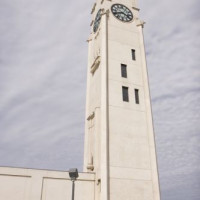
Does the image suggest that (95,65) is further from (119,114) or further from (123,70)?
(119,114)

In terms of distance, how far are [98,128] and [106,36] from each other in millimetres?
14158

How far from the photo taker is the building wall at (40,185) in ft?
82.7

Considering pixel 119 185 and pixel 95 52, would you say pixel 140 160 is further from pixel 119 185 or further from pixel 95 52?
pixel 95 52

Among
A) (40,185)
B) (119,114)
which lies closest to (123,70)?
(119,114)

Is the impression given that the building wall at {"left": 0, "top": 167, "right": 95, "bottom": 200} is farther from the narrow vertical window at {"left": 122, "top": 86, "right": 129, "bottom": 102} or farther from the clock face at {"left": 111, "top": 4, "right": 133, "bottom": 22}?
the clock face at {"left": 111, "top": 4, "right": 133, "bottom": 22}

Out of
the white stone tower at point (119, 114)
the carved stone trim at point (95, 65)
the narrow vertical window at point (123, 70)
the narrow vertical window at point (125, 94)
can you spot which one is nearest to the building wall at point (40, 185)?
the white stone tower at point (119, 114)

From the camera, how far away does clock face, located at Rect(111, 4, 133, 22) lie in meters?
39.6

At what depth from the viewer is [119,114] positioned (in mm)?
30812

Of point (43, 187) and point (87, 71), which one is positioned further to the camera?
point (87, 71)

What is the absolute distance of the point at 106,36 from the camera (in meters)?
→ 35.8

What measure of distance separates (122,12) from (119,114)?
754 inches

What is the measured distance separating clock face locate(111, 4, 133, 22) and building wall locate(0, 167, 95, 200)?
25.5m

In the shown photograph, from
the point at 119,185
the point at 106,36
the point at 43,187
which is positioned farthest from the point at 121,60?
the point at 43,187

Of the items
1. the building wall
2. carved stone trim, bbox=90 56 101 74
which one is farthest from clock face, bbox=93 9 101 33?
the building wall
